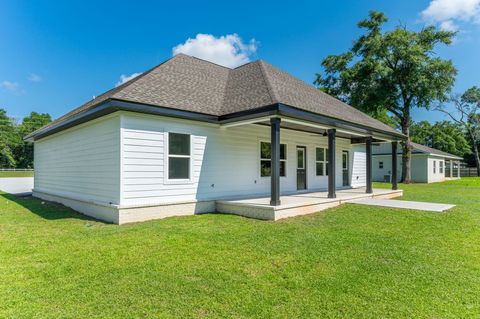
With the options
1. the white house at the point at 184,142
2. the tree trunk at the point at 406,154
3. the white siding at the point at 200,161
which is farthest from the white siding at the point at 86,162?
the tree trunk at the point at 406,154

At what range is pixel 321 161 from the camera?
13.3 meters

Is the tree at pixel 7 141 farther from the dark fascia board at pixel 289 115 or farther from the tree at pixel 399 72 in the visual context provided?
the dark fascia board at pixel 289 115

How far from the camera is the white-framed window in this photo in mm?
8094

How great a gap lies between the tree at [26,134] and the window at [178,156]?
2052 inches

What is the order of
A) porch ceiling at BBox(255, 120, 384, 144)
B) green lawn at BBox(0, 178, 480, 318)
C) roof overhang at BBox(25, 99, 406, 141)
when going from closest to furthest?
green lawn at BBox(0, 178, 480, 318) < roof overhang at BBox(25, 99, 406, 141) < porch ceiling at BBox(255, 120, 384, 144)

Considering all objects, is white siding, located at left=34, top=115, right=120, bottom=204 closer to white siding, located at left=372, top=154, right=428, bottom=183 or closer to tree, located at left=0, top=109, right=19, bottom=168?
white siding, located at left=372, top=154, right=428, bottom=183

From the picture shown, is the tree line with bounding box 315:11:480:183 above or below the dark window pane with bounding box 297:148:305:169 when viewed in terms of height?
above

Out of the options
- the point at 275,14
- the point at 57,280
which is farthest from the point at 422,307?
the point at 275,14

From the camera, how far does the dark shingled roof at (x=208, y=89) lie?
313 inches

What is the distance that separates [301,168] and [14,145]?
5753 centimetres

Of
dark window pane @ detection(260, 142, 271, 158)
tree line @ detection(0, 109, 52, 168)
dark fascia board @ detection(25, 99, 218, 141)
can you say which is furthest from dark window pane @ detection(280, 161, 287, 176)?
tree line @ detection(0, 109, 52, 168)

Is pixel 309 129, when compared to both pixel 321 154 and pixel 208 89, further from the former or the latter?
pixel 208 89

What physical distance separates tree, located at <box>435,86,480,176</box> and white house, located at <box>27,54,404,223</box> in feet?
132

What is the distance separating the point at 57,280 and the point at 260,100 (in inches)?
253
